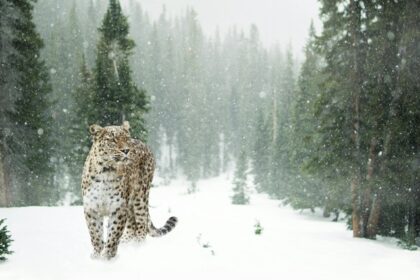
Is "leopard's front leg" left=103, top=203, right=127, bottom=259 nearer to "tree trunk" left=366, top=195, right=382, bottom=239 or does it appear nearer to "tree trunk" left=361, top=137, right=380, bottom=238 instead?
"tree trunk" left=361, top=137, right=380, bottom=238

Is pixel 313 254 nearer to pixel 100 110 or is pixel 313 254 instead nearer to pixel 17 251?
pixel 17 251

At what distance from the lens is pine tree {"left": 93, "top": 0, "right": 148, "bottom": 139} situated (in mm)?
24578

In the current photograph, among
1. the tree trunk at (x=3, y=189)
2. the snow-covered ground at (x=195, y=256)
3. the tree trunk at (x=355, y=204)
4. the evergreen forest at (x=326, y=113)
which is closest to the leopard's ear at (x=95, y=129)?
the snow-covered ground at (x=195, y=256)

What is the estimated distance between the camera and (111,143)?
6.39 m

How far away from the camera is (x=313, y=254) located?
34.2 feet

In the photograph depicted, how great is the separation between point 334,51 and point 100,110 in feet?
44.2

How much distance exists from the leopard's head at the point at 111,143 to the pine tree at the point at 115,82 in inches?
672

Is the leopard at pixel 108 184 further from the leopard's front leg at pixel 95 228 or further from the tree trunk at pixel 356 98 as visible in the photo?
the tree trunk at pixel 356 98

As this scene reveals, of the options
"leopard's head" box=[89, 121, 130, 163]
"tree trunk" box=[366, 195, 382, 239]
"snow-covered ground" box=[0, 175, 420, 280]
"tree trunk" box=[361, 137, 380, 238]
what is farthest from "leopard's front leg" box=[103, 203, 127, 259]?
"tree trunk" box=[366, 195, 382, 239]

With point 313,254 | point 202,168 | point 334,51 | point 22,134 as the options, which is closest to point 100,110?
point 22,134

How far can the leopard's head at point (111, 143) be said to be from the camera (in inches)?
250

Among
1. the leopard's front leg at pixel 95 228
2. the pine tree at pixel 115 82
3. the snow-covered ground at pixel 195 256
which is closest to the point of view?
the snow-covered ground at pixel 195 256

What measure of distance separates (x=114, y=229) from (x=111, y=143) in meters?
1.47

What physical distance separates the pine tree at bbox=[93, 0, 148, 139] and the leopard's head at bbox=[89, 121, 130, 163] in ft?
56.0
